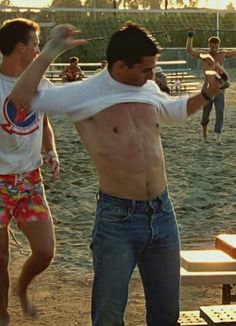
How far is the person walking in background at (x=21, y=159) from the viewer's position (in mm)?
4438

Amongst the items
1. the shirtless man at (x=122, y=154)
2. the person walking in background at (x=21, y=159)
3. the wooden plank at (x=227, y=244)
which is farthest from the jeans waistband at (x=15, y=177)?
the wooden plank at (x=227, y=244)

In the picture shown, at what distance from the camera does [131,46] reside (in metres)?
3.38

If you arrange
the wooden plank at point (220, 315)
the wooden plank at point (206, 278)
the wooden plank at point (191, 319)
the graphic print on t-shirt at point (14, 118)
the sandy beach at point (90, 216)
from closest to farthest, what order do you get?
the wooden plank at point (220, 315)
the wooden plank at point (191, 319)
the graphic print on t-shirt at point (14, 118)
the wooden plank at point (206, 278)
the sandy beach at point (90, 216)

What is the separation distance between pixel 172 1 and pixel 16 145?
61.9 meters

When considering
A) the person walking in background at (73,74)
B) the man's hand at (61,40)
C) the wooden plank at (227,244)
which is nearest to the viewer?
the man's hand at (61,40)

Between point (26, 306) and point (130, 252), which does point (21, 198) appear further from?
point (130, 252)

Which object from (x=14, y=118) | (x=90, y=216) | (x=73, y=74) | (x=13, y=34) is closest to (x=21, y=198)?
(x=14, y=118)

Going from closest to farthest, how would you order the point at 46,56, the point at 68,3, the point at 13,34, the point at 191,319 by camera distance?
1. the point at 46,56
2. the point at 191,319
3. the point at 13,34
4. the point at 68,3

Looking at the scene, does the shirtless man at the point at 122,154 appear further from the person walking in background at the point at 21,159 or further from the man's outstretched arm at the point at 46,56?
the person walking in background at the point at 21,159

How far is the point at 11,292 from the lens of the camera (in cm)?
562

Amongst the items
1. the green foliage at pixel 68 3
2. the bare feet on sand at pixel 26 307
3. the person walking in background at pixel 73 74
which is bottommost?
the bare feet on sand at pixel 26 307

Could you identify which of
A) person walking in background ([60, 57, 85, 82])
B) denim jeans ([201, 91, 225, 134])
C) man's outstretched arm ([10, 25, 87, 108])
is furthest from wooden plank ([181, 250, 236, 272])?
person walking in background ([60, 57, 85, 82])

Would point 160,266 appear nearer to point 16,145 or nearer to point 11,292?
Result: point 16,145

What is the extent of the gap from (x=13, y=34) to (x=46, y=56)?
1.30 meters
